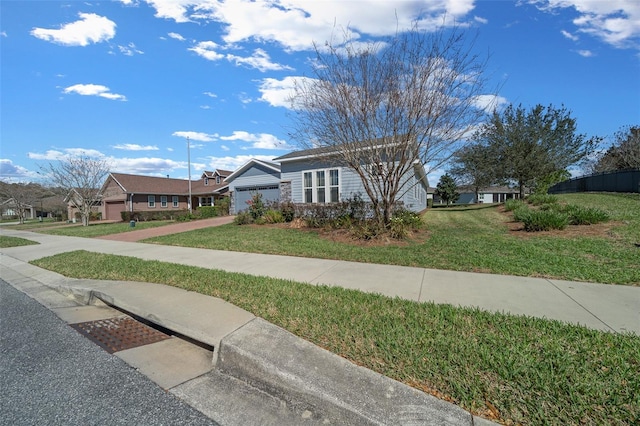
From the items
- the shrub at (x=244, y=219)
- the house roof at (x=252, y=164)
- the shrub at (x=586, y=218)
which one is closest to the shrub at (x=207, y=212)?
the house roof at (x=252, y=164)

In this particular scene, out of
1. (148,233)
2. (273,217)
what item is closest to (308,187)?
(273,217)

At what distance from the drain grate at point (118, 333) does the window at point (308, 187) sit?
12.6m

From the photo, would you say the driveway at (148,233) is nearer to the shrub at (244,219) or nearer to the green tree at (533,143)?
the shrub at (244,219)

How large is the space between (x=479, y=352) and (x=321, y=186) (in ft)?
45.1

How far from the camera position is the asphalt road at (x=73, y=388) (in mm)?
2348

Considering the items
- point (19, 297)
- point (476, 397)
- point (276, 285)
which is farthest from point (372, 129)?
point (19, 297)

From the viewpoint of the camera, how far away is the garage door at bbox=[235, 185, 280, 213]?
20.7 meters

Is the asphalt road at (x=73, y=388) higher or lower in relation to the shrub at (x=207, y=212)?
lower

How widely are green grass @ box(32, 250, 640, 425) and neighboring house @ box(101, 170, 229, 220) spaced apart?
101ft

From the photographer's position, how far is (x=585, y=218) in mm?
9695

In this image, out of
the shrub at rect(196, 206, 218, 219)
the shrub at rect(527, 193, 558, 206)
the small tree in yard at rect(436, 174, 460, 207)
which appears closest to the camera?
the shrub at rect(527, 193, 558, 206)

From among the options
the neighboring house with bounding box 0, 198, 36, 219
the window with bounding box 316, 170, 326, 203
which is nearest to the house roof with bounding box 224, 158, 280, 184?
the window with bounding box 316, 170, 326, 203

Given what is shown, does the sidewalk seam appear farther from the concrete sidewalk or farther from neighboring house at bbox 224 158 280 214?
neighboring house at bbox 224 158 280 214

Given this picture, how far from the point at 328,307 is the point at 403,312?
39.1 inches
